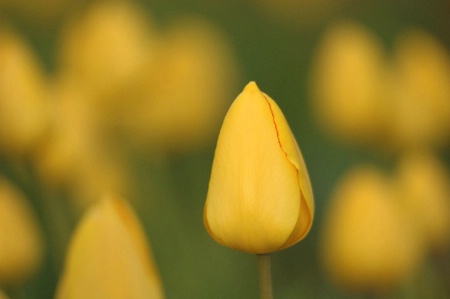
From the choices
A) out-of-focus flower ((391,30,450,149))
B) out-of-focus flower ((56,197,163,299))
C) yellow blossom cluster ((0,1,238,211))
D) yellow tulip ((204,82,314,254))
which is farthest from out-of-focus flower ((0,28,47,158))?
out-of-focus flower ((391,30,450,149))

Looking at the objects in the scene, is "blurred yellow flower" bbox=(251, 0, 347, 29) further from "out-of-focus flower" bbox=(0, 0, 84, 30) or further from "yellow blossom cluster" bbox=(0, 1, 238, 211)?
"out-of-focus flower" bbox=(0, 0, 84, 30)

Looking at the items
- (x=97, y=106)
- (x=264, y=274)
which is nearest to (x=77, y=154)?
(x=97, y=106)

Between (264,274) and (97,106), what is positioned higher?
(97,106)

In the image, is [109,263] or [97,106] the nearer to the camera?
[109,263]

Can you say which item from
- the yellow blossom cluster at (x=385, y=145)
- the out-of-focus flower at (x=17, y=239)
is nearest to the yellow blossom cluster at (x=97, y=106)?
the out-of-focus flower at (x=17, y=239)

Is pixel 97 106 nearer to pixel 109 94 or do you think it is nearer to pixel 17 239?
pixel 109 94

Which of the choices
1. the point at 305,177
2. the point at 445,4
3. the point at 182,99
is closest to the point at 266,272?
the point at 305,177

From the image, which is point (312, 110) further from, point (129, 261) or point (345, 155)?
point (129, 261)
